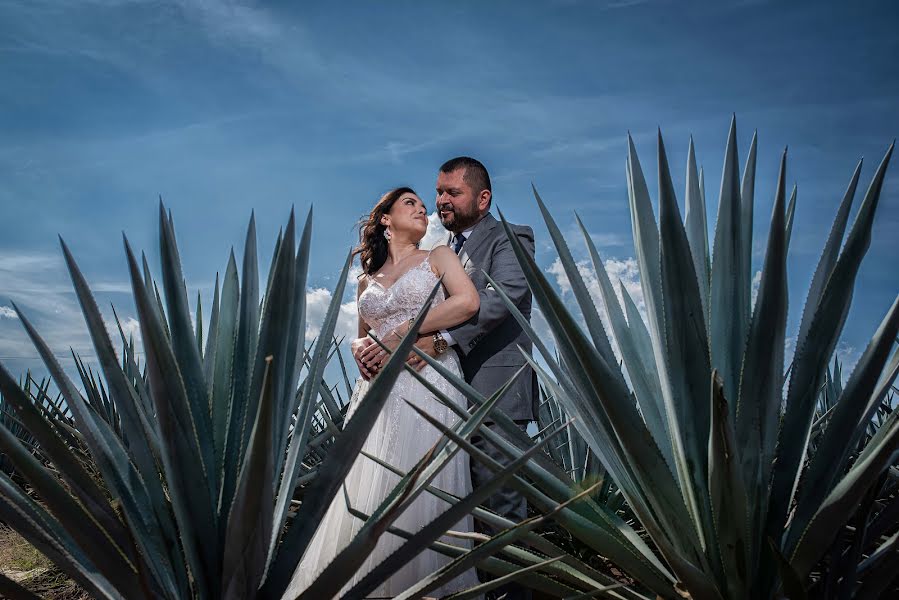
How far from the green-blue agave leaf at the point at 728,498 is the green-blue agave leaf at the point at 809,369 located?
0.10 metres

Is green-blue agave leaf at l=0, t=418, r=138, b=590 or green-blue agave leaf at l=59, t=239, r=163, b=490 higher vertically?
green-blue agave leaf at l=59, t=239, r=163, b=490

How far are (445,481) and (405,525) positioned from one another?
0.23m

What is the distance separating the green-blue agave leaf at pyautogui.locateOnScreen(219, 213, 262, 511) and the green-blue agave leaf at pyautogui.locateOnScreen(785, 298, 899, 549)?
96 centimetres

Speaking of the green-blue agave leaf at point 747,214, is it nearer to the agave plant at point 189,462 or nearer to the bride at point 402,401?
the agave plant at point 189,462

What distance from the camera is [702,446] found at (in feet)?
3.97

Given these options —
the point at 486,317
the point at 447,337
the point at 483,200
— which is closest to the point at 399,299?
the point at 447,337

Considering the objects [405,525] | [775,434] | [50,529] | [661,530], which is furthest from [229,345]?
[405,525]

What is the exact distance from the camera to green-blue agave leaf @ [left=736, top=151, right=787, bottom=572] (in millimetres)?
1137

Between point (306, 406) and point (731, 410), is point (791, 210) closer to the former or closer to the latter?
point (731, 410)

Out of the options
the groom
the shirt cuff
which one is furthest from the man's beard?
the shirt cuff

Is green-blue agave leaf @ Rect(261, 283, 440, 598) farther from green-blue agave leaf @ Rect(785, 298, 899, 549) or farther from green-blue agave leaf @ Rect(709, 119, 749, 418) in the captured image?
green-blue agave leaf @ Rect(785, 298, 899, 549)

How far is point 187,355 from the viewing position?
3.78 ft

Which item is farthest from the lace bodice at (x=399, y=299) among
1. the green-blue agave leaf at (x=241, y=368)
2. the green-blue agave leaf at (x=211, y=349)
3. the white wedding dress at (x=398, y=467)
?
the green-blue agave leaf at (x=241, y=368)

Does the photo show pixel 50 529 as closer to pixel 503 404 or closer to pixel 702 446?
pixel 702 446
